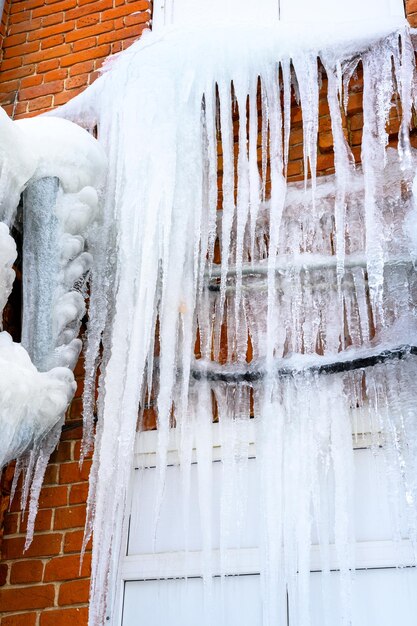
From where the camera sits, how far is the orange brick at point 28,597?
2.77 metres

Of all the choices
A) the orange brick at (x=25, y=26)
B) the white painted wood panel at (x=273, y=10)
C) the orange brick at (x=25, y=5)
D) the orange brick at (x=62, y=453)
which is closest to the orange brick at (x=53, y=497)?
the orange brick at (x=62, y=453)

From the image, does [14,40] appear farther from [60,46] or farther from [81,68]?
[81,68]

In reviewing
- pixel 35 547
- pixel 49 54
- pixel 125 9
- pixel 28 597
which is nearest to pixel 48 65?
pixel 49 54

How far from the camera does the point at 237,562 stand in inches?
104

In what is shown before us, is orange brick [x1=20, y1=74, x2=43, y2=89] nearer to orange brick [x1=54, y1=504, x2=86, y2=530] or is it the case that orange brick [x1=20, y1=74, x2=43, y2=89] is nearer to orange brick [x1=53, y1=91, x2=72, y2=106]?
orange brick [x1=53, y1=91, x2=72, y2=106]

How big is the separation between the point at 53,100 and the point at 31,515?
192cm

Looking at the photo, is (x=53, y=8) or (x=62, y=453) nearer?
(x=62, y=453)

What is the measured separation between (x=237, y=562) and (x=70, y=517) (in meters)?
0.61

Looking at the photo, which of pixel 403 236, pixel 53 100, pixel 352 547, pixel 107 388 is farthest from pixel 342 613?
pixel 53 100

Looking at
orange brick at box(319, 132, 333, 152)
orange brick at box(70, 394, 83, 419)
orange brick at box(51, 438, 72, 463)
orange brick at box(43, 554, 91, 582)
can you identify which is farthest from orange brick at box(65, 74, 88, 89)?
orange brick at box(43, 554, 91, 582)

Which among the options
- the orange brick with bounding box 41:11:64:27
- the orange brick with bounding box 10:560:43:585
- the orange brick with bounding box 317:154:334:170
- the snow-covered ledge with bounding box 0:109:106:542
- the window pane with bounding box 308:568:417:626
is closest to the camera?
the window pane with bounding box 308:568:417:626

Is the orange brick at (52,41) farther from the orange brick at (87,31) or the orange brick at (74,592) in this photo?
the orange brick at (74,592)

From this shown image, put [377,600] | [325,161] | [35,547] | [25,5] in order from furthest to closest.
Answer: [25,5], [325,161], [35,547], [377,600]

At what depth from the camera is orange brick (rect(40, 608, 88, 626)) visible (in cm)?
269
